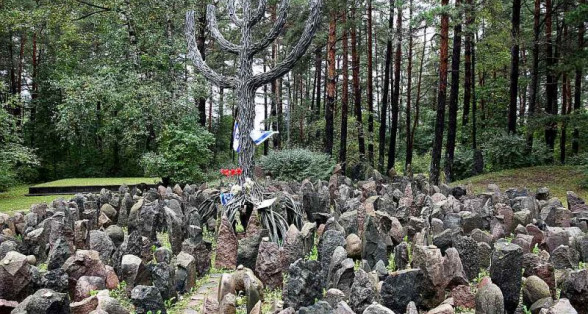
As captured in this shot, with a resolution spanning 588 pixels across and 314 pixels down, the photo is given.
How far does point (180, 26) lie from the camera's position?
55.8 ft

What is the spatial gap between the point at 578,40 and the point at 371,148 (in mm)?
8543

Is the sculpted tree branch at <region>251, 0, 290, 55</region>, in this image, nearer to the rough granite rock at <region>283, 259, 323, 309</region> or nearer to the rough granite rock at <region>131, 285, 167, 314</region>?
the rough granite rock at <region>283, 259, 323, 309</region>

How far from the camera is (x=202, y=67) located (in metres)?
7.24

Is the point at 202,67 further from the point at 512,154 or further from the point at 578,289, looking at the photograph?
the point at 512,154

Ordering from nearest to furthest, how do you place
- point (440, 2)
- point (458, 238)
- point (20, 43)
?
point (458, 238), point (440, 2), point (20, 43)

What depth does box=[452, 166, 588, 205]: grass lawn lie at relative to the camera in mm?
11044

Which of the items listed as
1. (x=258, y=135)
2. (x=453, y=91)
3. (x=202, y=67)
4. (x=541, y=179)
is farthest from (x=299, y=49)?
(x=541, y=179)

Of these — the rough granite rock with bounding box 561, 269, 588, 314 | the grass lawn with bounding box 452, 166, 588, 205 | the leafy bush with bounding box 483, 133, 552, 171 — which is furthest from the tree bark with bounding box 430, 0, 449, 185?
the rough granite rock with bounding box 561, 269, 588, 314

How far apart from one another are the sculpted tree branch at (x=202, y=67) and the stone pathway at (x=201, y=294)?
3.06 m

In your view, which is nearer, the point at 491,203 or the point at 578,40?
the point at 491,203

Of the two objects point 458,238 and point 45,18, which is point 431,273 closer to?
point 458,238

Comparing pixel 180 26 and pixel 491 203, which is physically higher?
pixel 180 26

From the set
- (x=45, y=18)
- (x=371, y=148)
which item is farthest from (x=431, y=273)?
(x=371, y=148)

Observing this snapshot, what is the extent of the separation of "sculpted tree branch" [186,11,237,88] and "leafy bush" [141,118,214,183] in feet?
19.6
